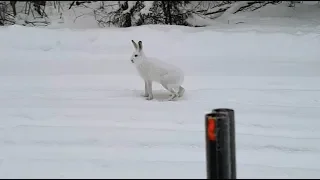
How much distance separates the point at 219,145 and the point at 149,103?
3.44 metres

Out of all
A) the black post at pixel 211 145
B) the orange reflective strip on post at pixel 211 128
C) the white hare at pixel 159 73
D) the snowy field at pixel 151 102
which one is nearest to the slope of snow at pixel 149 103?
the snowy field at pixel 151 102

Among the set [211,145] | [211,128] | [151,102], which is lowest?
[151,102]

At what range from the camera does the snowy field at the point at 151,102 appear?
495cm

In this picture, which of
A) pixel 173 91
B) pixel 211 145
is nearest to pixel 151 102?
pixel 173 91

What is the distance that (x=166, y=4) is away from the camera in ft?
43.1

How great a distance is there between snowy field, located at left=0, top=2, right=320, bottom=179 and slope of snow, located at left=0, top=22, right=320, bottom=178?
0.01 meters

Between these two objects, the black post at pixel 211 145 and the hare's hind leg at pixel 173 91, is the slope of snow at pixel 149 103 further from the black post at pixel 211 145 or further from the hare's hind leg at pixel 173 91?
the black post at pixel 211 145

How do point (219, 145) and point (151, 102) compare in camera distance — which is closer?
point (219, 145)

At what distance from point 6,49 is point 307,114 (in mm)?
6511

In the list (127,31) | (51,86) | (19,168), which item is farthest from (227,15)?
(19,168)

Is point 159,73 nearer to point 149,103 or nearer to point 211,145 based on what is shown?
point 149,103

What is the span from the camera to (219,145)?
352cm

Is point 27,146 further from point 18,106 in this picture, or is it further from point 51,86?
point 51,86

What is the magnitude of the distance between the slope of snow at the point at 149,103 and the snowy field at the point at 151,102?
0.05ft
